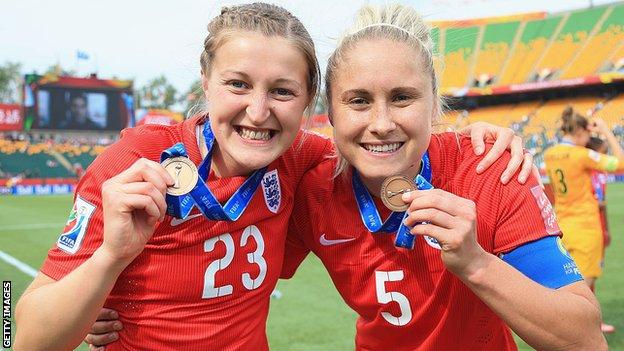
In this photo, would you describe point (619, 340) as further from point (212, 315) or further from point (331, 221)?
point (212, 315)

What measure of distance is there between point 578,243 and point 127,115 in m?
34.1

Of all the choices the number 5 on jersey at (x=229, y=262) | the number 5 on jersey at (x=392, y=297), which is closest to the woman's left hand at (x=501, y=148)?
the number 5 on jersey at (x=392, y=297)

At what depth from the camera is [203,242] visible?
213 cm

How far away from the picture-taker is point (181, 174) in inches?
73.7

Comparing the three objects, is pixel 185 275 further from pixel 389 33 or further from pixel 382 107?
pixel 389 33

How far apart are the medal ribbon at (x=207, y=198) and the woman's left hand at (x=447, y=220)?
0.69 metres

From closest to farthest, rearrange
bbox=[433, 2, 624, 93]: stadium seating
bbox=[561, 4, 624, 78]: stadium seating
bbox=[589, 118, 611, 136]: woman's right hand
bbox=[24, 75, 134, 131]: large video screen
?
1. bbox=[589, 118, 611, 136]: woman's right hand
2. bbox=[24, 75, 134, 131]: large video screen
3. bbox=[561, 4, 624, 78]: stadium seating
4. bbox=[433, 2, 624, 93]: stadium seating

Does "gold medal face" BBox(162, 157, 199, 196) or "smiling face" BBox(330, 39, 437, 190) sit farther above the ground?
"smiling face" BBox(330, 39, 437, 190)

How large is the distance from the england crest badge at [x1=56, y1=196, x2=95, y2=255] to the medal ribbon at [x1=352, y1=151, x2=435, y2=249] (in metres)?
0.93

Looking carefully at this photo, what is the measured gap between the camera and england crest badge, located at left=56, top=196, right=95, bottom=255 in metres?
1.90

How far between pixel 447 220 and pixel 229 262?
0.87m

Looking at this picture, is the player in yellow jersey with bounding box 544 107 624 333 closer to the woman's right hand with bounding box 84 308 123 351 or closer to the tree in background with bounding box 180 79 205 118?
the tree in background with bounding box 180 79 205 118
